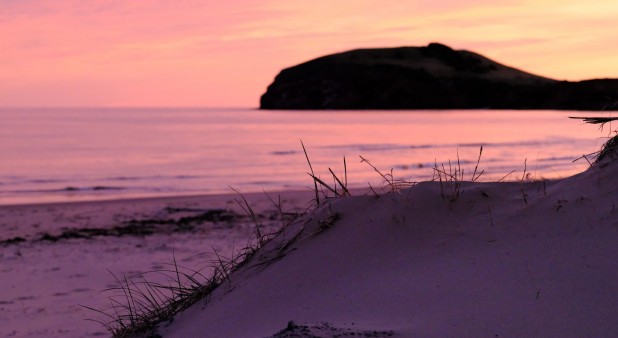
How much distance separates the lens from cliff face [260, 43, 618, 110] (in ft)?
A: 440

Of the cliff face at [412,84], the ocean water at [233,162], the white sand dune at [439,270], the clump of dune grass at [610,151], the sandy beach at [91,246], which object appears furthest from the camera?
the cliff face at [412,84]

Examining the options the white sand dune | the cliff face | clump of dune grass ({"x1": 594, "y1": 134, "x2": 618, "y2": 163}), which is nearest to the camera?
the white sand dune

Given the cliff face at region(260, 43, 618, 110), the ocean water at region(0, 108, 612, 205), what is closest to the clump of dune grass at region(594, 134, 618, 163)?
the ocean water at region(0, 108, 612, 205)

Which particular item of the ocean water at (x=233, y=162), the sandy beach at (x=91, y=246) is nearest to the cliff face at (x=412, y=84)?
the ocean water at (x=233, y=162)

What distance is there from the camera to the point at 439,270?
3174 millimetres

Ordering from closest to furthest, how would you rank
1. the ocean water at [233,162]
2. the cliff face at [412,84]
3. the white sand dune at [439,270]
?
the white sand dune at [439,270] < the ocean water at [233,162] < the cliff face at [412,84]

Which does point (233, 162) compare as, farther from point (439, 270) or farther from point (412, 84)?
point (412, 84)

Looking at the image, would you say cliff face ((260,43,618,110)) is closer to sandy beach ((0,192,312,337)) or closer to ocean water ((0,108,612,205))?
ocean water ((0,108,612,205))

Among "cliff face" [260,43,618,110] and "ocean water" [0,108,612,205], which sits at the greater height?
"cliff face" [260,43,618,110]

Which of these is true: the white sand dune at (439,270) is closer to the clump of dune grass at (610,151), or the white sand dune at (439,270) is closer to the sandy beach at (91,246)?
the clump of dune grass at (610,151)

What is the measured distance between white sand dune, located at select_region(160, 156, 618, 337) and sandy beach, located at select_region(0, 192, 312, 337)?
861mm

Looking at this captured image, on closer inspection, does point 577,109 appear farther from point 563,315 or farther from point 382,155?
point 563,315

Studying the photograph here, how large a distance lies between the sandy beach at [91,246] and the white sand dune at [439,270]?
0.86 m

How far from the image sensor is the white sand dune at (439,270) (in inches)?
108
